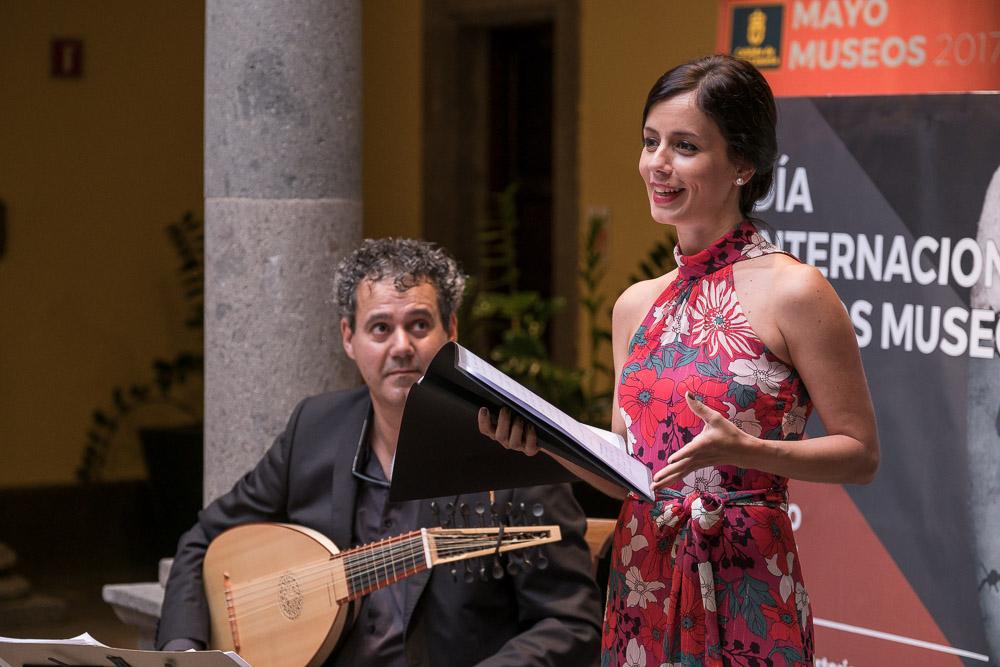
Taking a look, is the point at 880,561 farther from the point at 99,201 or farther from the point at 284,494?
the point at 99,201

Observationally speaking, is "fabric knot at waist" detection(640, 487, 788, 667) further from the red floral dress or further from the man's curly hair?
the man's curly hair

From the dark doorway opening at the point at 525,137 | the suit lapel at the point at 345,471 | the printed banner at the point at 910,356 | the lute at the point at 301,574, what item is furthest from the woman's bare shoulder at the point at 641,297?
the dark doorway opening at the point at 525,137

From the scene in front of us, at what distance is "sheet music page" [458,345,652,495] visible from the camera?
5.79ft

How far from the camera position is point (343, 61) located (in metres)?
3.50

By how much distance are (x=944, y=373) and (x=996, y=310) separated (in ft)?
0.56

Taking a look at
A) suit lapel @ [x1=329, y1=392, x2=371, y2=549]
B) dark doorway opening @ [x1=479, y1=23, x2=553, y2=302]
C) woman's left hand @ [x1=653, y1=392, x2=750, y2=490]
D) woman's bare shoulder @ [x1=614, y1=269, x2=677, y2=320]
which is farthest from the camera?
dark doorway opening @ [x1=479, y1=23, x2=553, y2=302]

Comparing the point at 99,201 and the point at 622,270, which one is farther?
the point at 99,201

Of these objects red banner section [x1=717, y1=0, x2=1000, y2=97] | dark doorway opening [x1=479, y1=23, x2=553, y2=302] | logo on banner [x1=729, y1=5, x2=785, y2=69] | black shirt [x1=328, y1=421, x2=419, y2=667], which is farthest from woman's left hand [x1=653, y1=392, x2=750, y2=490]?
dark doorway opening [x1=479, y1=23, x2=553, y2=302]

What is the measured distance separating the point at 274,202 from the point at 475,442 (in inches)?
64.0

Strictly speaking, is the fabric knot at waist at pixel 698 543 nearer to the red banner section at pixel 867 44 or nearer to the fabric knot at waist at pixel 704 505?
the fabric knot at waist at pixel 704 505

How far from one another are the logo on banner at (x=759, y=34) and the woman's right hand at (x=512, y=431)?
160cm

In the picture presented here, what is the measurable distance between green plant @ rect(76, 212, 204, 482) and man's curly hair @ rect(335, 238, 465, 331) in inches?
161

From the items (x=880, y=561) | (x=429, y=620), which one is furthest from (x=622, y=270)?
(x=429, y=620)

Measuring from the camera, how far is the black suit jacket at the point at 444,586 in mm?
2496
